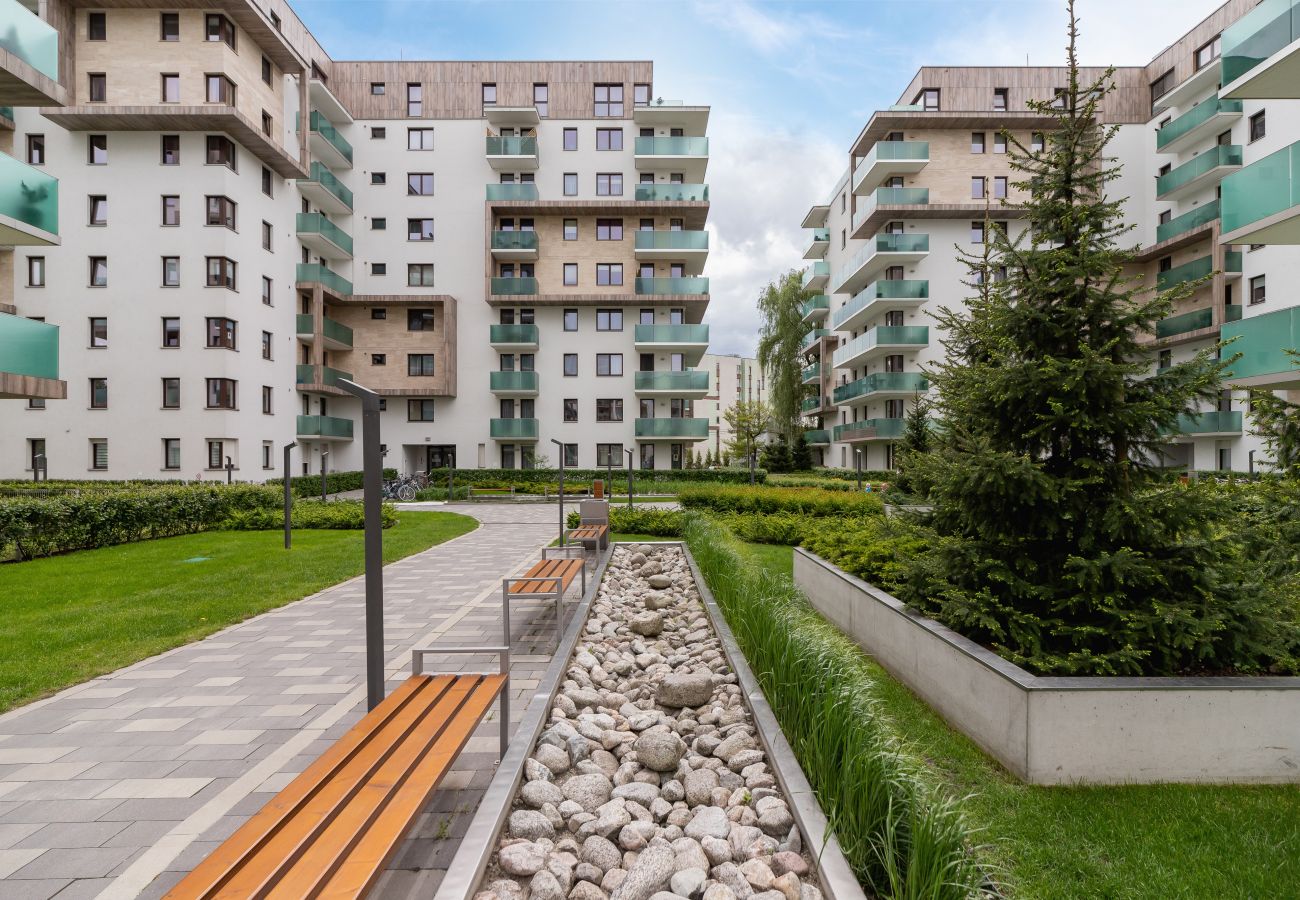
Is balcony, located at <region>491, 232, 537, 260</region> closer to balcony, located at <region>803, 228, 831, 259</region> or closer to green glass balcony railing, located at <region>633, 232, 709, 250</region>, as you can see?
green glass balcony railing, located at <region>633, 232, 709, 250</region>

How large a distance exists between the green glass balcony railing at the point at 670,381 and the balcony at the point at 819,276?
1916 centimetres

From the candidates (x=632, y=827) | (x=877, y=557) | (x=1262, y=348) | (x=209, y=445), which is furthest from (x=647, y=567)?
(x=209, y=445)

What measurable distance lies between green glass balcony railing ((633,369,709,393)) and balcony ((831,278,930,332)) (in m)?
11.6

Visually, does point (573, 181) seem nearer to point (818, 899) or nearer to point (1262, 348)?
point (1262, 348)

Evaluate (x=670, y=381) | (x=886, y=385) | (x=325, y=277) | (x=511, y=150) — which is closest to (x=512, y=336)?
(x=670, y=381)

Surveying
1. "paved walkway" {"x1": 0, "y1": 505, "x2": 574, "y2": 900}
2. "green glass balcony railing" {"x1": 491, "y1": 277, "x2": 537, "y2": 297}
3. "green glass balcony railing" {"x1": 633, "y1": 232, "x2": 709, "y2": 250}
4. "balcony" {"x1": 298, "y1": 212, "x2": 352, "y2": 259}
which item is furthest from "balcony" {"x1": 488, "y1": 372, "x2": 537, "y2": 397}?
"paved walkway" {"x1": 0, "y1": 505, "x2": 574, "y2": 900}

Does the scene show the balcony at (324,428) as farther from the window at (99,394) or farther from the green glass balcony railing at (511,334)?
the green glass balcony railing at (511,334)

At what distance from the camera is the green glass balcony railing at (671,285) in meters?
38.2

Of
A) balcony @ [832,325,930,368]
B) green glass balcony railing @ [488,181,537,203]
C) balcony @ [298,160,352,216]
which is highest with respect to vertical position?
green glass balcony railing @ [488,181,537,203]

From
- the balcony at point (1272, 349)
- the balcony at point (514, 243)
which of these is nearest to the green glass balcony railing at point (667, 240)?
the balcony at point (514, 243)

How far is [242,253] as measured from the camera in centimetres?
2884

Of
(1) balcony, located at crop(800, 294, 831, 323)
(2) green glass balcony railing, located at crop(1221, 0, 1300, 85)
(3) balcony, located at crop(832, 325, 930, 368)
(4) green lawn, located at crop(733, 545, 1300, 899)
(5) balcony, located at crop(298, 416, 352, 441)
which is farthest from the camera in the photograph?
(1) balcony, located at crop(800, 294, 831, 323)

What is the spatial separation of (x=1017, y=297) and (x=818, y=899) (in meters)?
4.70

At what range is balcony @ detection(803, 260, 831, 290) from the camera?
2117 inches
